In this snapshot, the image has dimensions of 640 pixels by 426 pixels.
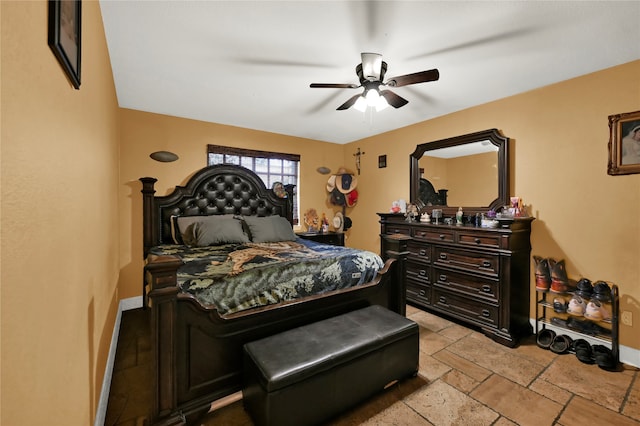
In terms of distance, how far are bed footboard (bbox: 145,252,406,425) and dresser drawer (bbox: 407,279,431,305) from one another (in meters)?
1.84

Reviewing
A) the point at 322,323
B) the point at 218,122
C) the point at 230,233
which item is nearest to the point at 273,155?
the point at 218,122

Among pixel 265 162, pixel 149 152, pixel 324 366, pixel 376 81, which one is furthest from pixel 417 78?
pixel 149 152

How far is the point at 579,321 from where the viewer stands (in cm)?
262

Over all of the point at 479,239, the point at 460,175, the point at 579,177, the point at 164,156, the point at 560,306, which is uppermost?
the point at 164,156

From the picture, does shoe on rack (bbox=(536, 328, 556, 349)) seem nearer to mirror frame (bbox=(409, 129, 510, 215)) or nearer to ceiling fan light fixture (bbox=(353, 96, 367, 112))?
mirror frame (bbox=(409, 129, 510, 215))

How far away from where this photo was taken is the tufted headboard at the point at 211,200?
11.6ft

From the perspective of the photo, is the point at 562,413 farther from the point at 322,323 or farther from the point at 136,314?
the point at 136,314

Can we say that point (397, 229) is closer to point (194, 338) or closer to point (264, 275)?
point (264, 275)

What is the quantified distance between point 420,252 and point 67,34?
361 cm

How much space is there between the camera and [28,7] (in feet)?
2.28

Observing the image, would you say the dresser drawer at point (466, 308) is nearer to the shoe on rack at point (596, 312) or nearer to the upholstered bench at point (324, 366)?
the shoe on rack at point (596, 312)

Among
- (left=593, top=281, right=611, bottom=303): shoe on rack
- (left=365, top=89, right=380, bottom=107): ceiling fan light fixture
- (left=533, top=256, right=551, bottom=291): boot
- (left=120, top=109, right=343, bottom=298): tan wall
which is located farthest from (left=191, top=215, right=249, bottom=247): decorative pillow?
(left=593, top=281, right=611, bottom=303): shoe on rack

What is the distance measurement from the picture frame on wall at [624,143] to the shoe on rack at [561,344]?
159 cm

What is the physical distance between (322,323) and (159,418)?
3.70 ft
